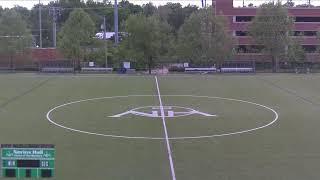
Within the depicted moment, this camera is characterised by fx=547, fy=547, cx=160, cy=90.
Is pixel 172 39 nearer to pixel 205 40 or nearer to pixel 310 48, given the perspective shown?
pixel 205 40

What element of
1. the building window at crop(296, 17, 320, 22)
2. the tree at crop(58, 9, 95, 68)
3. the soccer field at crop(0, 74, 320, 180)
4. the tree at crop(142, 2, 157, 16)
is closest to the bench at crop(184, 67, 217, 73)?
the tree at crop(58, 9, 95, 68)

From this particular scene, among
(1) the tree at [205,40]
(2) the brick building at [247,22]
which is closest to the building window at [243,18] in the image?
(2) the brick building at [247,22]

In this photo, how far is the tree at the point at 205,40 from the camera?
254ft

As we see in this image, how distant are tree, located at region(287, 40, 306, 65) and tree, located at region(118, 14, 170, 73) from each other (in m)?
19.5

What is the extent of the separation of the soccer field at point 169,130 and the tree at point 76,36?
36.0 meters

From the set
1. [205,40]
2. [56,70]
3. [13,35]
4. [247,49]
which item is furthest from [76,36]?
[247,49]

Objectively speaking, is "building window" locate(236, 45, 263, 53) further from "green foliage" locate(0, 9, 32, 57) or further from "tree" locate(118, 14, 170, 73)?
"green foliage" locate(0, 9, 32, 57)

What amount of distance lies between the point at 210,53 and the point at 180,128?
5288cm

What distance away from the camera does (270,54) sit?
8212 centimetres

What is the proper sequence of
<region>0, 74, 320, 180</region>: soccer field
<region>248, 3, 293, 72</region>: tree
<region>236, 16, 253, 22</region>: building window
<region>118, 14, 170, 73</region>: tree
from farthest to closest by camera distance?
<region>236, 16, 253, 22</region>: building window
<region>248, 3, 293, 72</region>: tree
<region>118, 14, 170, 73</region>: tree
<region>0, 74, 320, 180</region>: soccer field

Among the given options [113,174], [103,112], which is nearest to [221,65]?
[103,112]

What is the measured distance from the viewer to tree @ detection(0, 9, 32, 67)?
270 ft

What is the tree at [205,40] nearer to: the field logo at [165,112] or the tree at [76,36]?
the tree at [76,36]

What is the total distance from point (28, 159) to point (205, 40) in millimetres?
68885
